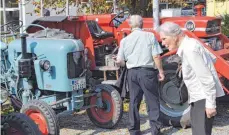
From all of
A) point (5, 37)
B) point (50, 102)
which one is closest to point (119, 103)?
point (50, 102)

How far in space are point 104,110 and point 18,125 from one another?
1.79 metres

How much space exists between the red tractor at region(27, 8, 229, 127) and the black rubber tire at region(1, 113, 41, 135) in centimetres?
172

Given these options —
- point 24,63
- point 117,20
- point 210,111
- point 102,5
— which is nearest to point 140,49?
point 24,63

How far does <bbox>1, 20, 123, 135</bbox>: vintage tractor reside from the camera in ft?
18.4

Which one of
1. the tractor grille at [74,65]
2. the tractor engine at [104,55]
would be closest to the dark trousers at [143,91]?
the tractor grille at [74,65]

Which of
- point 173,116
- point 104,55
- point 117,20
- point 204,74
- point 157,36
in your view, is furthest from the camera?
point 117,20

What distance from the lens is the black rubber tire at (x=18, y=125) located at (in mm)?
4688

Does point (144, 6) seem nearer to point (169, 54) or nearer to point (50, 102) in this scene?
point (169, 54)

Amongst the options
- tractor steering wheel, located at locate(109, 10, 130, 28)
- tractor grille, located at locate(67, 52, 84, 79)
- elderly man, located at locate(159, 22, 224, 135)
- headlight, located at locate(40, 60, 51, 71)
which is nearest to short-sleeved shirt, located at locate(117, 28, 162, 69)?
tractor grille, located at locate(67, 52, 84, 79)

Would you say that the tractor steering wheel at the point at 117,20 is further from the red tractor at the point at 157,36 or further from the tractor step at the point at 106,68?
the tractor step at the point at 106,68

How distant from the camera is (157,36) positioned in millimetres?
6703

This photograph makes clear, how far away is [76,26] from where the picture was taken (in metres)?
7.21

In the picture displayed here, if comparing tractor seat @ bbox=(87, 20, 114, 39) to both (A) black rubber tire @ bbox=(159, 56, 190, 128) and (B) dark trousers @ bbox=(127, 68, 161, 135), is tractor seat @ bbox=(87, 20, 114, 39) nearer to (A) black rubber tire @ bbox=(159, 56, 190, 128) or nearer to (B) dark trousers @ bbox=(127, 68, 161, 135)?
(A) black rubber tire @ bbox=(159, 56, 190, 128)

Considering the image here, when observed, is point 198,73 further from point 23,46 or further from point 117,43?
point 117,43
